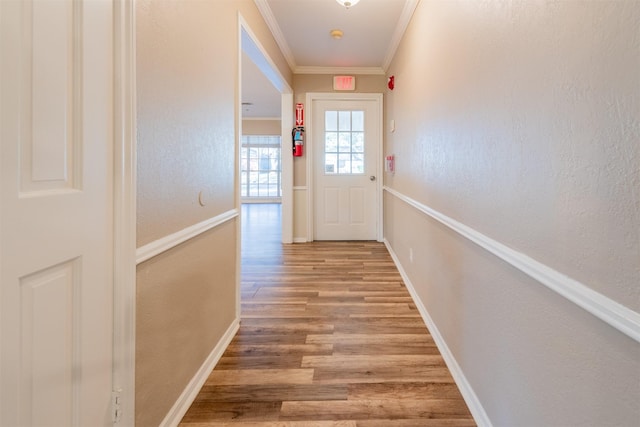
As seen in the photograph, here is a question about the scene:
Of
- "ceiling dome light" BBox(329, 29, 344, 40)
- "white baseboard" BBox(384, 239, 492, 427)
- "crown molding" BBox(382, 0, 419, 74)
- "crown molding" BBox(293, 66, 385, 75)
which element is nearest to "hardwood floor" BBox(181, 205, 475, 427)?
"white baseboard" BBox(384, 239, 492, 427)

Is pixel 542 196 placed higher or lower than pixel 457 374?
higher

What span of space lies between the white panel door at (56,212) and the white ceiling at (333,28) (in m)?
2.29

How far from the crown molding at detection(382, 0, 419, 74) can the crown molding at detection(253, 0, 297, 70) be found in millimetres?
1161

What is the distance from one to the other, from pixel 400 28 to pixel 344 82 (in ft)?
5.25

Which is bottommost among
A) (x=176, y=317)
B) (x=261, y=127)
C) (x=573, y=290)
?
(x=176, y=317)

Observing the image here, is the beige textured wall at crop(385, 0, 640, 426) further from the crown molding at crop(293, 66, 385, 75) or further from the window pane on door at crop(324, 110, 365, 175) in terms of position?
the window pane on door at crop(324, 110, 365, 175)

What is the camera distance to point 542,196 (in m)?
1.01

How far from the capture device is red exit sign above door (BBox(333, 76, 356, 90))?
492 cm

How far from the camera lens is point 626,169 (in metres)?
0.72

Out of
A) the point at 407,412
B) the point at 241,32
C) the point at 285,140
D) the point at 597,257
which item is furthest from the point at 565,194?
the point at 285,140

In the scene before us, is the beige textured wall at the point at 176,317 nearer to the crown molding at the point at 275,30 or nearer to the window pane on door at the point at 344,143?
the crown molding at the point at 275,30

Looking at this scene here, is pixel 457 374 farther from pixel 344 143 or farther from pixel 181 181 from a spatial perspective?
pixel 344 143

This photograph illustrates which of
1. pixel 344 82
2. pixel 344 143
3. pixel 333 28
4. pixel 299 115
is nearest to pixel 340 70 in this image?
pixel 344 82

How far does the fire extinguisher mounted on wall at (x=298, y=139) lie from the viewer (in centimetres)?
493
